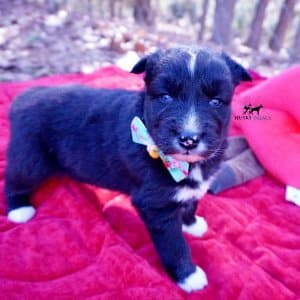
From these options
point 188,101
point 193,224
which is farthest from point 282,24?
point 188,101

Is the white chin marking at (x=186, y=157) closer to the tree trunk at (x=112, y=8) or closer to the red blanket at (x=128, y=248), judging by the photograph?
the red blanket at (x=128, y=248)

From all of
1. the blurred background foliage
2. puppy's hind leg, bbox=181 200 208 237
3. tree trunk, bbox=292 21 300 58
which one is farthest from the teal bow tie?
tree trunk, bbox=292 21 300 58

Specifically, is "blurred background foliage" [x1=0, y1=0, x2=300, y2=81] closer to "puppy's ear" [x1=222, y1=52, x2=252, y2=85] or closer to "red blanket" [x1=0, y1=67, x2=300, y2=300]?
"red blanket" [x1=0, y1=67, x2=300, y2=300]

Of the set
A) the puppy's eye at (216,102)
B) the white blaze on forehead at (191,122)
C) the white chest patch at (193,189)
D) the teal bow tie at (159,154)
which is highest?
the puppy's eye at (216,102)

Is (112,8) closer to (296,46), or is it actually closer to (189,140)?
(296,46)

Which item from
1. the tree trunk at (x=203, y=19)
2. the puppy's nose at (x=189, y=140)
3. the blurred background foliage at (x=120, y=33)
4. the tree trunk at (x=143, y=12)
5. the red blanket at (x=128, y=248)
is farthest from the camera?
the tree trunk at (x=143, y=12)

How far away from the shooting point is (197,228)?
3.03m

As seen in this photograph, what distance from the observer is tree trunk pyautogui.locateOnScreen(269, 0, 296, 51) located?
6.00 m

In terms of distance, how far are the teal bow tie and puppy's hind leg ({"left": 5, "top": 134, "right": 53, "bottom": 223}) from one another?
2.95ft

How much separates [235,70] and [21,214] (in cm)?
193

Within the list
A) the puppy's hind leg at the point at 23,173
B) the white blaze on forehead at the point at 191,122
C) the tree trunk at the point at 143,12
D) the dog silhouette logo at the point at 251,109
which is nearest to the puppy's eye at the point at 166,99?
the white blaze on forehead at the point at 191,122

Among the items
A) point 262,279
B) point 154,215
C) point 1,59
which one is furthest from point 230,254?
point 1,59

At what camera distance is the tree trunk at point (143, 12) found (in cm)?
735

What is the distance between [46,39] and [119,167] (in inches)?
164
